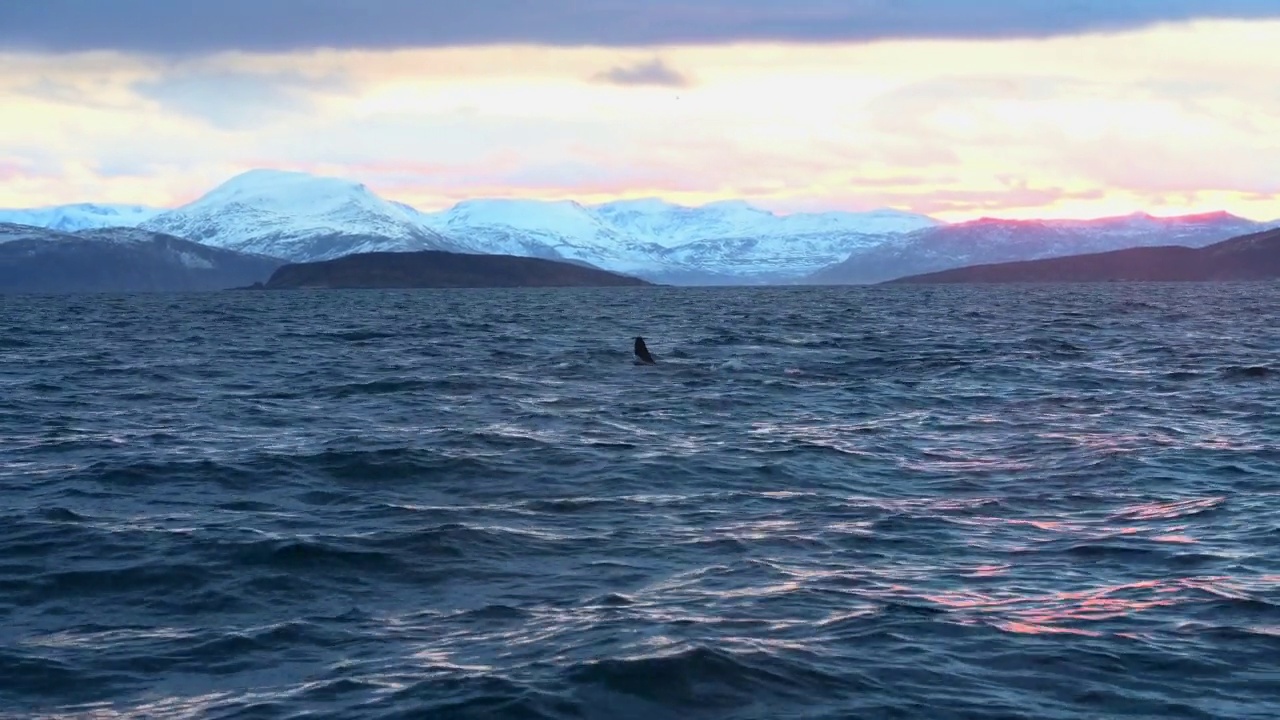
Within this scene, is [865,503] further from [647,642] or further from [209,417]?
[209,417]

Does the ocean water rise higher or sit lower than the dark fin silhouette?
lower

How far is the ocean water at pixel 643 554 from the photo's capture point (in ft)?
41.0

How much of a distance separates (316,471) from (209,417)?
9.58m

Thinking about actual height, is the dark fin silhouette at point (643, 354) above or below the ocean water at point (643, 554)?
above

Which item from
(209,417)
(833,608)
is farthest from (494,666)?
(209,417)

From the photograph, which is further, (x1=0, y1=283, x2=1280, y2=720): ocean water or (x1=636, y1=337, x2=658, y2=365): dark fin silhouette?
(x1=636, y1=337, x2=658, y2=365): dark fin silhouette

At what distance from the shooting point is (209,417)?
32156mm

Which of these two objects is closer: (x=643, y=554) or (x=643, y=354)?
(x=643, y=554)

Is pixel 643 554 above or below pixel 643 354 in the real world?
below

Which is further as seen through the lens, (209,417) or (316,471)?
(209,417)

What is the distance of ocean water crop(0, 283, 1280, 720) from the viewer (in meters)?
12.5

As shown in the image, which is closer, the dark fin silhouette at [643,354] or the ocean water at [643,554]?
the ocean water at [643,554]

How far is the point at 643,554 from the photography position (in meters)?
17.4

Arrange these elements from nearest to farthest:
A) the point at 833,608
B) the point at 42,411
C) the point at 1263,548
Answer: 1. the point at 833,608
2. the point at 1263,548
3. the point at 42,411
